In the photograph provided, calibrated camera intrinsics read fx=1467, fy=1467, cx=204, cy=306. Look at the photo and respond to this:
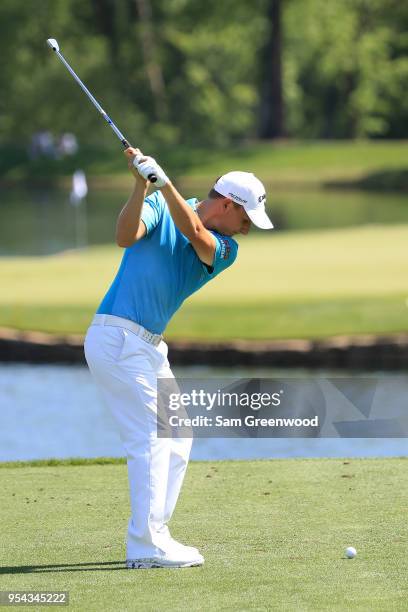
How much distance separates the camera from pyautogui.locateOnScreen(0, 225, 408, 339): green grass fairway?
2061cm

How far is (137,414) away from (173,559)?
656 millimetres

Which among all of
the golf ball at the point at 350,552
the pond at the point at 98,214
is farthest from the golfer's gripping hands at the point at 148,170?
the pond at the point at 98,214

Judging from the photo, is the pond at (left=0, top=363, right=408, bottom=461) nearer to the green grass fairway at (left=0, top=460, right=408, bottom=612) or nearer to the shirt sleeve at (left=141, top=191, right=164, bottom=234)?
the green grass fairway at (left=0, top=460, right=408, bottom=612)

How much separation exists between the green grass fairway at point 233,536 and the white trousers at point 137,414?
0.19 meters

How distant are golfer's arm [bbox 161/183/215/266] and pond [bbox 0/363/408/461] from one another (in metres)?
7.38

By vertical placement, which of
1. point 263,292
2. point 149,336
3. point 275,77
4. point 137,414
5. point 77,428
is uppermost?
point 149,336

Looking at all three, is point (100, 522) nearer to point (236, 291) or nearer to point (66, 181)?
point (236, 291)

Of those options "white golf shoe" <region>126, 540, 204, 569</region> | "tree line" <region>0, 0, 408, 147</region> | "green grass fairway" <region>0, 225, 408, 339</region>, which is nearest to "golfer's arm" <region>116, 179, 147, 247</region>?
"white golf shoe" <region>126, 540, 204, 569</region>

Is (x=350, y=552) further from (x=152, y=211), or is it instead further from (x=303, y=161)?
(x=303, y=161)

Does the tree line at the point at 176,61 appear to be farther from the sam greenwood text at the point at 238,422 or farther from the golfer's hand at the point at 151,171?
the golfer's hand at the point at 151,171

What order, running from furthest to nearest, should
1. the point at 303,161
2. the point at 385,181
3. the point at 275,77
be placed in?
the point at 275,77
the point at 303,161
the point at 385,181

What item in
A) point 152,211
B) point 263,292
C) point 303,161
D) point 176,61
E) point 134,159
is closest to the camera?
point 134,159

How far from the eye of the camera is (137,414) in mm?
6418

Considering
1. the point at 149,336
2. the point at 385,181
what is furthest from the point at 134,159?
the point at 385,181
